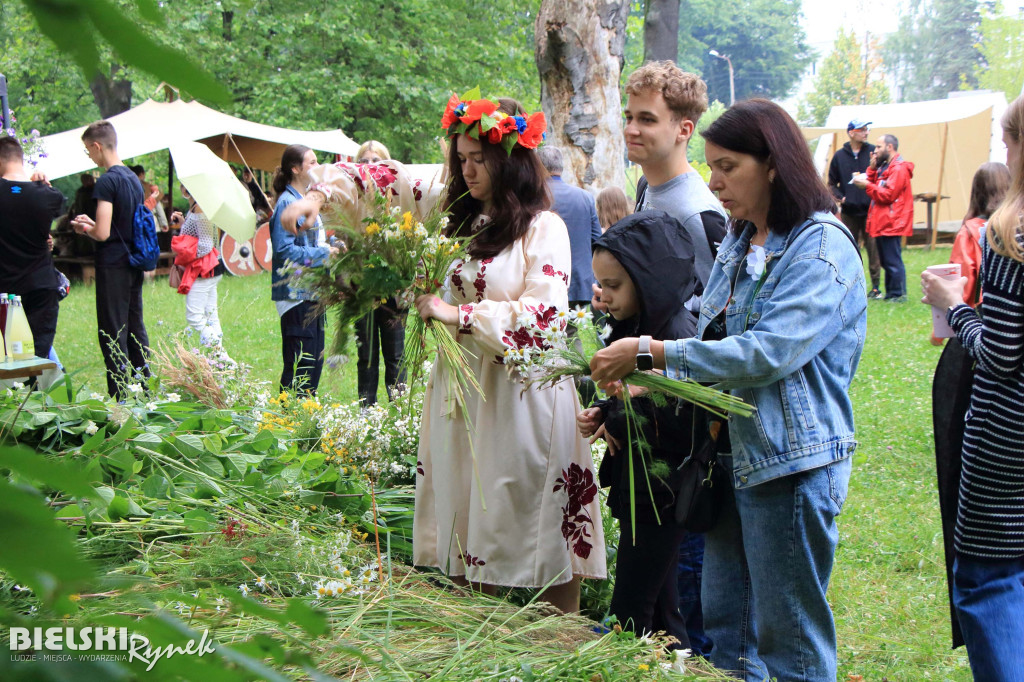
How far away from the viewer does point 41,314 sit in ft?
21.1

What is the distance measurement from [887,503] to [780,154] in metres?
3.28

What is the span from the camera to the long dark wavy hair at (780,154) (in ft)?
7.07

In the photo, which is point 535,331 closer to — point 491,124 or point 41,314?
point 491,124

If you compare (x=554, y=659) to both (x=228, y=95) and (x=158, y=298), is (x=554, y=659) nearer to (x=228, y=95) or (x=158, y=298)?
(x=228, y=95)

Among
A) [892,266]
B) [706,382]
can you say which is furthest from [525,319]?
[892,266]

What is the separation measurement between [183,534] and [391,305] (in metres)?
1.03

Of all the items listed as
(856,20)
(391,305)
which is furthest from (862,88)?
(391,305)

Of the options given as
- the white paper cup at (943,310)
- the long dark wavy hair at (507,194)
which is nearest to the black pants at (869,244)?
the white paper cup at (943,310)

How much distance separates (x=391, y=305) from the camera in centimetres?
311

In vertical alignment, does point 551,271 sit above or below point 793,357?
above

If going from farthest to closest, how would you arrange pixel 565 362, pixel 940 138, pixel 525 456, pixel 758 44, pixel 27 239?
pixel 758 44 < pixel 940 138 < pixel 27 239 < pixel 525 456 < pixel 565 362

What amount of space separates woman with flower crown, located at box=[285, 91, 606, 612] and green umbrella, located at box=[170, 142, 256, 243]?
3.89m

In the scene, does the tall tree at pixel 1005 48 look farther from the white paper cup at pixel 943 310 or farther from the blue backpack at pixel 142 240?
the white paper cup at pixel 943 310

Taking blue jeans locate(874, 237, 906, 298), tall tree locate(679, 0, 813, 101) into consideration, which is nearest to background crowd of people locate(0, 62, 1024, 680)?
blue jeans locate(874, 237, 906, 298)
